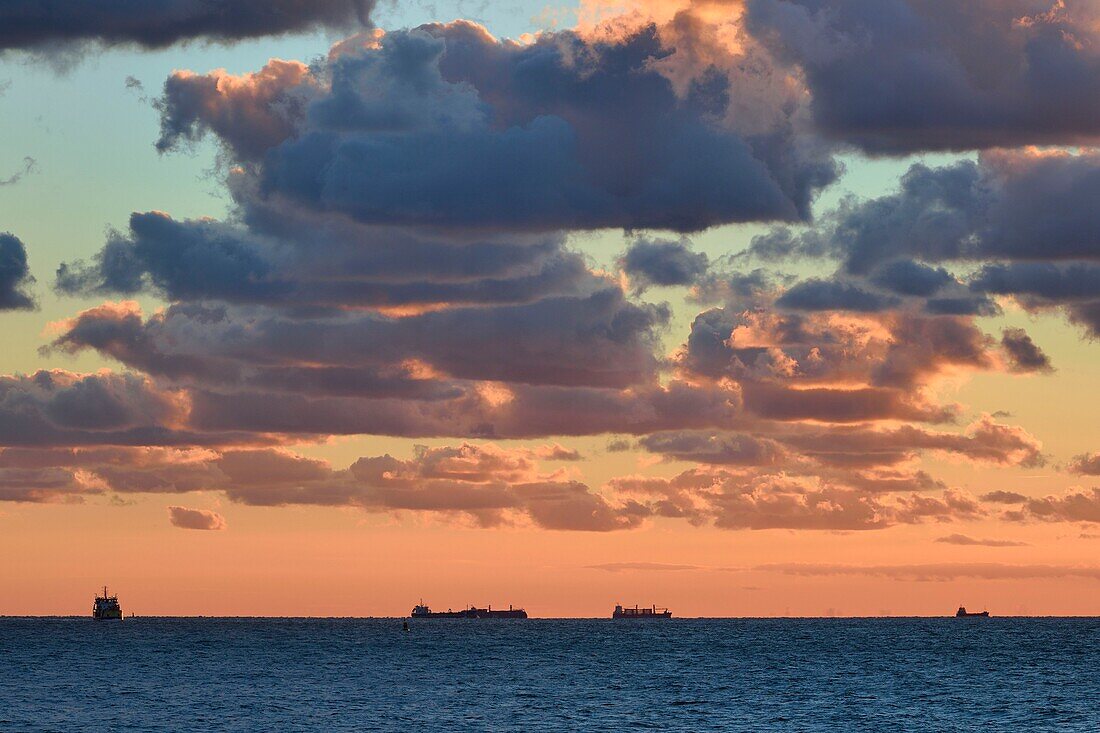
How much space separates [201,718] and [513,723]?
31550 millimetres

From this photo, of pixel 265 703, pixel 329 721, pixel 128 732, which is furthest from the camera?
pixel 265 703

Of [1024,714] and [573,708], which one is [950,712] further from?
[573,708]

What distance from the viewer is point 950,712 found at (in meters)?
186

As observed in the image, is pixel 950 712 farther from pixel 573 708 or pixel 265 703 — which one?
pixel 265 703

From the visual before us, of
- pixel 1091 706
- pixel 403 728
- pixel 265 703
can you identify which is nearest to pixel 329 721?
pixel 403 728

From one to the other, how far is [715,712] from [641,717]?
420 inches

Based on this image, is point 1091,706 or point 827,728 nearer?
point 827,728

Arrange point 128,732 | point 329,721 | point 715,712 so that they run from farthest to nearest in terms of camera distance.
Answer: point 715,712
point 329,721
point 128,732

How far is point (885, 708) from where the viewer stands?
628ft

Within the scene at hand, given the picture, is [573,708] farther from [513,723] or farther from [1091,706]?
[1091,706]

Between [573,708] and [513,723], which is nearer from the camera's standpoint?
[513,723]

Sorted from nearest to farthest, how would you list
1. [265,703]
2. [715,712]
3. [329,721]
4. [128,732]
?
[128,732], [329,721], [715,712], [265,703]

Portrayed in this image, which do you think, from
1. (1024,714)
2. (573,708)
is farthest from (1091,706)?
(573,708)

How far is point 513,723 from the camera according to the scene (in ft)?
556
